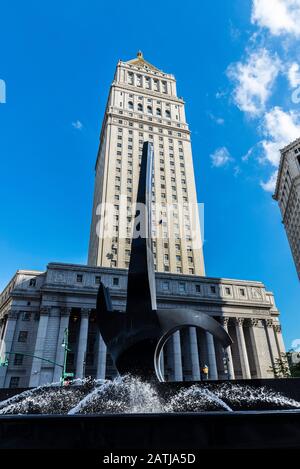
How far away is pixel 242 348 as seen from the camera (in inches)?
2018

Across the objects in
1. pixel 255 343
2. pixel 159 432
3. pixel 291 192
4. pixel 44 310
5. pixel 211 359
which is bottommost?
pixel 159 432

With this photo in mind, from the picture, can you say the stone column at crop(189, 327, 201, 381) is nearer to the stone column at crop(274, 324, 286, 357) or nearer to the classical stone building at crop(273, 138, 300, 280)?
the stone column at crop(274, 324, 286, 357)

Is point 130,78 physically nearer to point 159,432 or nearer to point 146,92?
point 146,92

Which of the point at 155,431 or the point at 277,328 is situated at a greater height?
the point at 277,328

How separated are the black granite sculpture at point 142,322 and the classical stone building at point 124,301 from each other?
19.1 metres

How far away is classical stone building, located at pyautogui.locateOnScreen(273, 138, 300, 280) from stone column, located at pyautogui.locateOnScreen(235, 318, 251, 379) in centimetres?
5150

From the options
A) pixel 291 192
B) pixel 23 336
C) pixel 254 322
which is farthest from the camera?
pixel 291 192

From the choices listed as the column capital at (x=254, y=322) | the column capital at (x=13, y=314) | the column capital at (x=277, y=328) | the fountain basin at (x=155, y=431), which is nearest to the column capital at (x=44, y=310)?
the column capital at (x=13, y=314)

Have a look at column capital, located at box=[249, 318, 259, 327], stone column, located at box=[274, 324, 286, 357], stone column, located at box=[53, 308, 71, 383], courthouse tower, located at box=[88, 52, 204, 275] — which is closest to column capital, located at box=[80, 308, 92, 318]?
stone column, located at box=[53, 308, 71, 383]

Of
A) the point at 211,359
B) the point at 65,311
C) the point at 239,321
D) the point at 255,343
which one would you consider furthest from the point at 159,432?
the point at 255,343

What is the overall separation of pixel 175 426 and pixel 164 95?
103589mm

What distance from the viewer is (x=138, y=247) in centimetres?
1478

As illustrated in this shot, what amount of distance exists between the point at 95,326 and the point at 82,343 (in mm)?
6597

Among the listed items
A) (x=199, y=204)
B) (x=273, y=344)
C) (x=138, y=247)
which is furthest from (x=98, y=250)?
(x=138, y=247)
